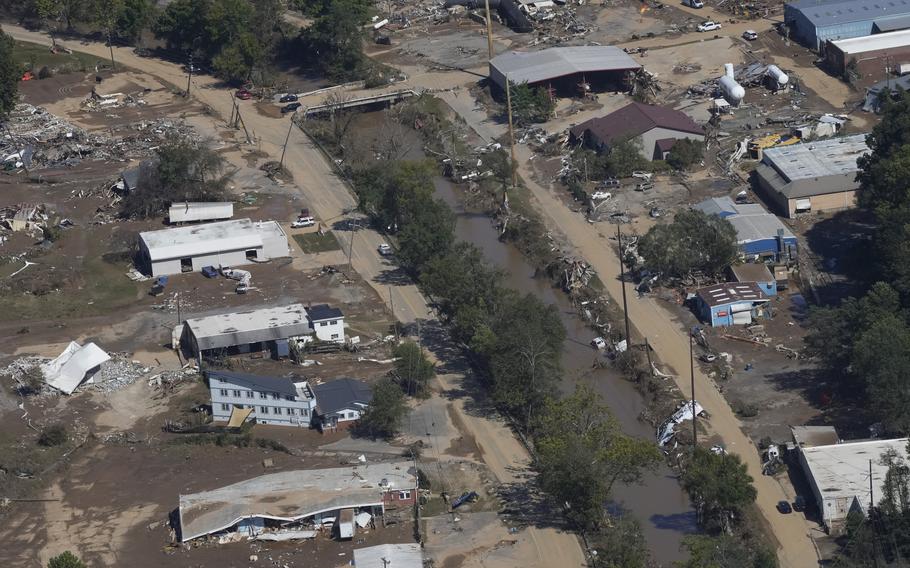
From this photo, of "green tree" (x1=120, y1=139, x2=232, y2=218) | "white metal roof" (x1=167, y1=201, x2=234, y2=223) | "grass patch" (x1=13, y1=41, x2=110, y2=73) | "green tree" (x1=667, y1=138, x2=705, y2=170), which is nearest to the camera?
"white metal roof" (x1=167, y1=201, x2=234, y2=223)

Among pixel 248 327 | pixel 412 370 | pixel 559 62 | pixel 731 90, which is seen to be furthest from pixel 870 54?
pixel 248 327

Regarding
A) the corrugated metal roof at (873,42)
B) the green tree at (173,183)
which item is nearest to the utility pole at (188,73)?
the green tree at (173,183)

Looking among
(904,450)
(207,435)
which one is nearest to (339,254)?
(207,435)

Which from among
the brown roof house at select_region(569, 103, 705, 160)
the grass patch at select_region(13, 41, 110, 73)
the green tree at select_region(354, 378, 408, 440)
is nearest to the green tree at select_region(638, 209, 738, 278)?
the brown roof house at select_region(569, 103, 705, 160)

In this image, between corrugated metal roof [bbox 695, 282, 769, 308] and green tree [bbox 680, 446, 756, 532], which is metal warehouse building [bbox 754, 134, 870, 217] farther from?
green tree [bbox 680, 446, 756, 532]

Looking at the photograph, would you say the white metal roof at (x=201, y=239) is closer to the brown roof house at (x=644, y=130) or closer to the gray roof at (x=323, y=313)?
the gray roof at (x=323, y=313)

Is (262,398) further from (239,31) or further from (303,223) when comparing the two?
(239,31)
